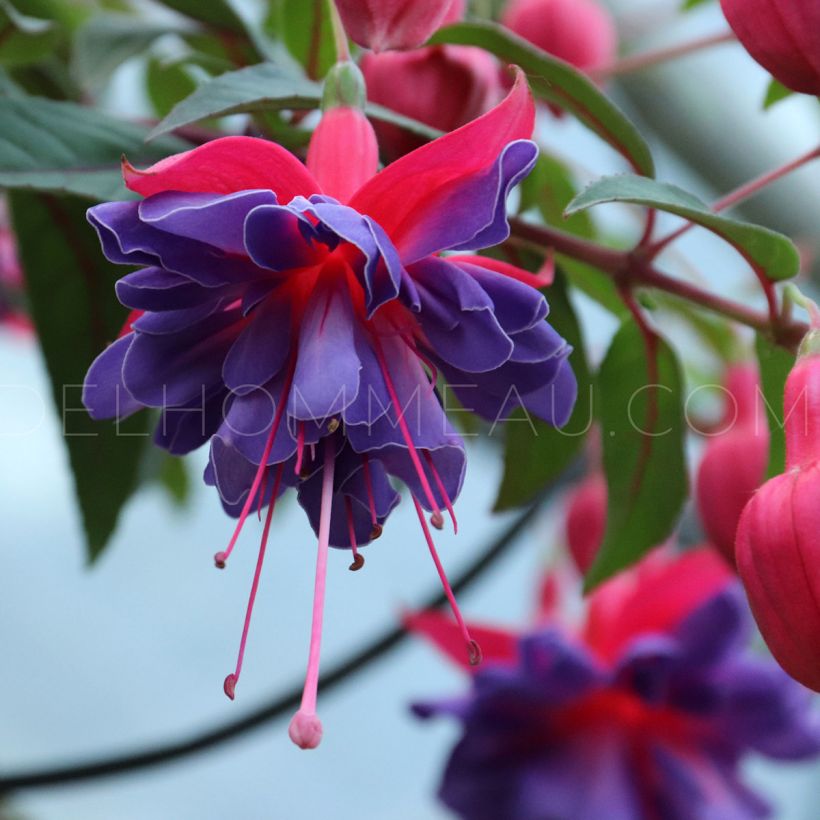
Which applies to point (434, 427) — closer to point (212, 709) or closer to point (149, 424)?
point (149, 424)

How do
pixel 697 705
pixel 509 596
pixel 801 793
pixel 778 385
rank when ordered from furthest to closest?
pixel 801 793 < pixel 509 596 < pixel 697 705 < pixel 778 385

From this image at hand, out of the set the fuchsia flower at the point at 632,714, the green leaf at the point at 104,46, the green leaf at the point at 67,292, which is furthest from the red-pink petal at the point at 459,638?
the green leaf at the point at 104,46

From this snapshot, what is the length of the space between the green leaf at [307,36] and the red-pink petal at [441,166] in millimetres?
208

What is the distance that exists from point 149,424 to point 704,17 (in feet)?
4.39

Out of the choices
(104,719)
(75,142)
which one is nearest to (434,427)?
(75,142)

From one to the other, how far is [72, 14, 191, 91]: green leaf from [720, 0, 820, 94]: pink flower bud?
0.28 metres

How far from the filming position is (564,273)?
0.48m

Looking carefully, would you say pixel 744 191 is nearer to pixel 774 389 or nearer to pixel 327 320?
pixel 774 389

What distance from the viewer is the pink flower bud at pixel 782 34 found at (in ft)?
1.11

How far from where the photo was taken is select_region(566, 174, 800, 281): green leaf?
12.7 inches

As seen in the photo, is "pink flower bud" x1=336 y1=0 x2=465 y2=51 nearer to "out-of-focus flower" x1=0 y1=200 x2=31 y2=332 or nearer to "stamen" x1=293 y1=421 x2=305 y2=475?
"stamen" x1=293 y1=421 x2=305 y2=475

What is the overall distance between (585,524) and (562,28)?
1.08ft

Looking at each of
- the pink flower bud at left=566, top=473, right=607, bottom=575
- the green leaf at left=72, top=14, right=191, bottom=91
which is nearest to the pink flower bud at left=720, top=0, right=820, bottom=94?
the green leaf at left=72, top=14, right=191, bottom=91

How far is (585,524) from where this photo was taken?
29.6 inches
